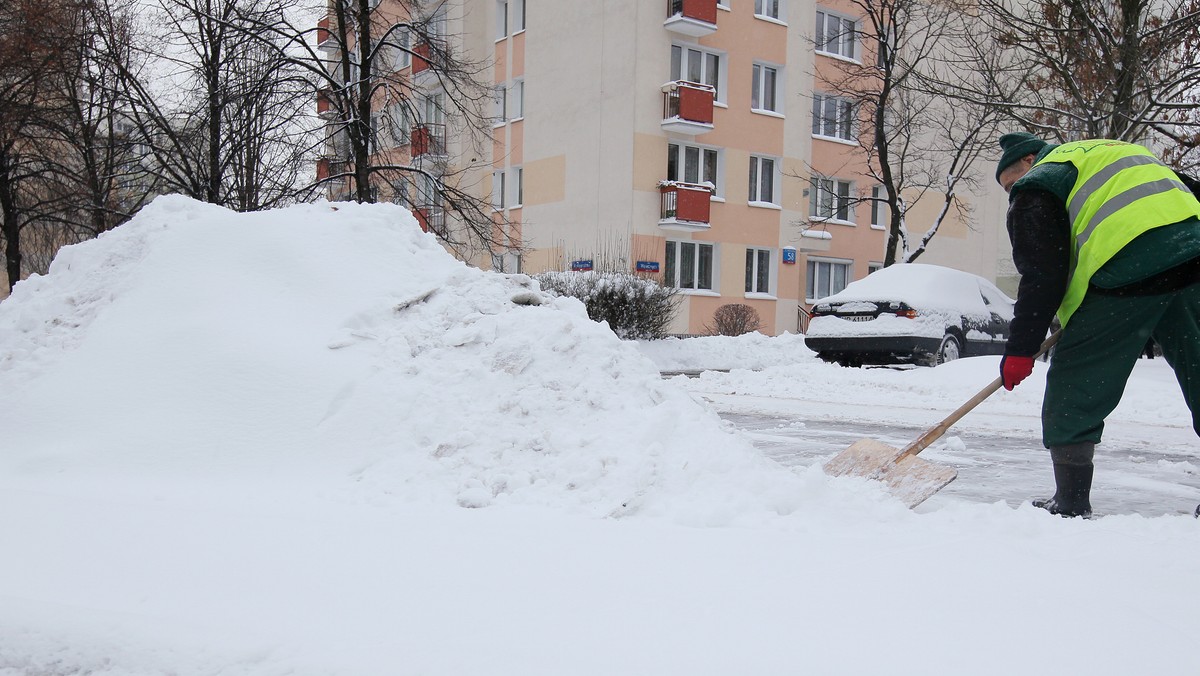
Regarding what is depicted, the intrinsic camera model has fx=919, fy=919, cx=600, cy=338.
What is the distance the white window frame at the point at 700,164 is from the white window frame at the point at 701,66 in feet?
4.33

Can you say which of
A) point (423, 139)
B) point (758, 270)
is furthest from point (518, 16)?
point (758, 270)

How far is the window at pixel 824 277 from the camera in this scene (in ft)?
86.6

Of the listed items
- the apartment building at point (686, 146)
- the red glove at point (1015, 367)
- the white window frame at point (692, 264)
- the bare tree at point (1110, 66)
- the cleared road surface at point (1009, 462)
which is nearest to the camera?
the red glove at point (1015, 367)

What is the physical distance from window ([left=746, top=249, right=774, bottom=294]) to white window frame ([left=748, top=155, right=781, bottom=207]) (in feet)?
4.38

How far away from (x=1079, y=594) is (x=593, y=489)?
1764mm

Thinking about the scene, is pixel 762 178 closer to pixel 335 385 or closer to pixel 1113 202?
pixel 1113 202

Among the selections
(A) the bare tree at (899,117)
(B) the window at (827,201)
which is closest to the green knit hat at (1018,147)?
(A) the bare tree at (899,117)

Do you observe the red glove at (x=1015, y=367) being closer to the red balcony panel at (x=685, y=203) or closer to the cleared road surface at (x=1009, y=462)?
the cleared road surface at (x=1009, y=462)

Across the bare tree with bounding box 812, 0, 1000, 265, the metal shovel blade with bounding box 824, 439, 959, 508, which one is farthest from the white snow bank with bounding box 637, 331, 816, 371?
the metal shovel blade with bounding box 824, 439, 959, 508

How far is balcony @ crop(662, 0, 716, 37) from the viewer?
21734 mm

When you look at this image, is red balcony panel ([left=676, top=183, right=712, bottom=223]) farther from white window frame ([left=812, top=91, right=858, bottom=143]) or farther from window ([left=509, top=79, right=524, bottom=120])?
window ([left=509, top=79, right=524, bottom=120])

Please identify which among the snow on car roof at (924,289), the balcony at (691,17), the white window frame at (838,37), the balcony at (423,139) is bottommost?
the snow on car roof at (924,289)

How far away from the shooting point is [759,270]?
2467 centimetres

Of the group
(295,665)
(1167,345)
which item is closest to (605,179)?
(1167,345)
